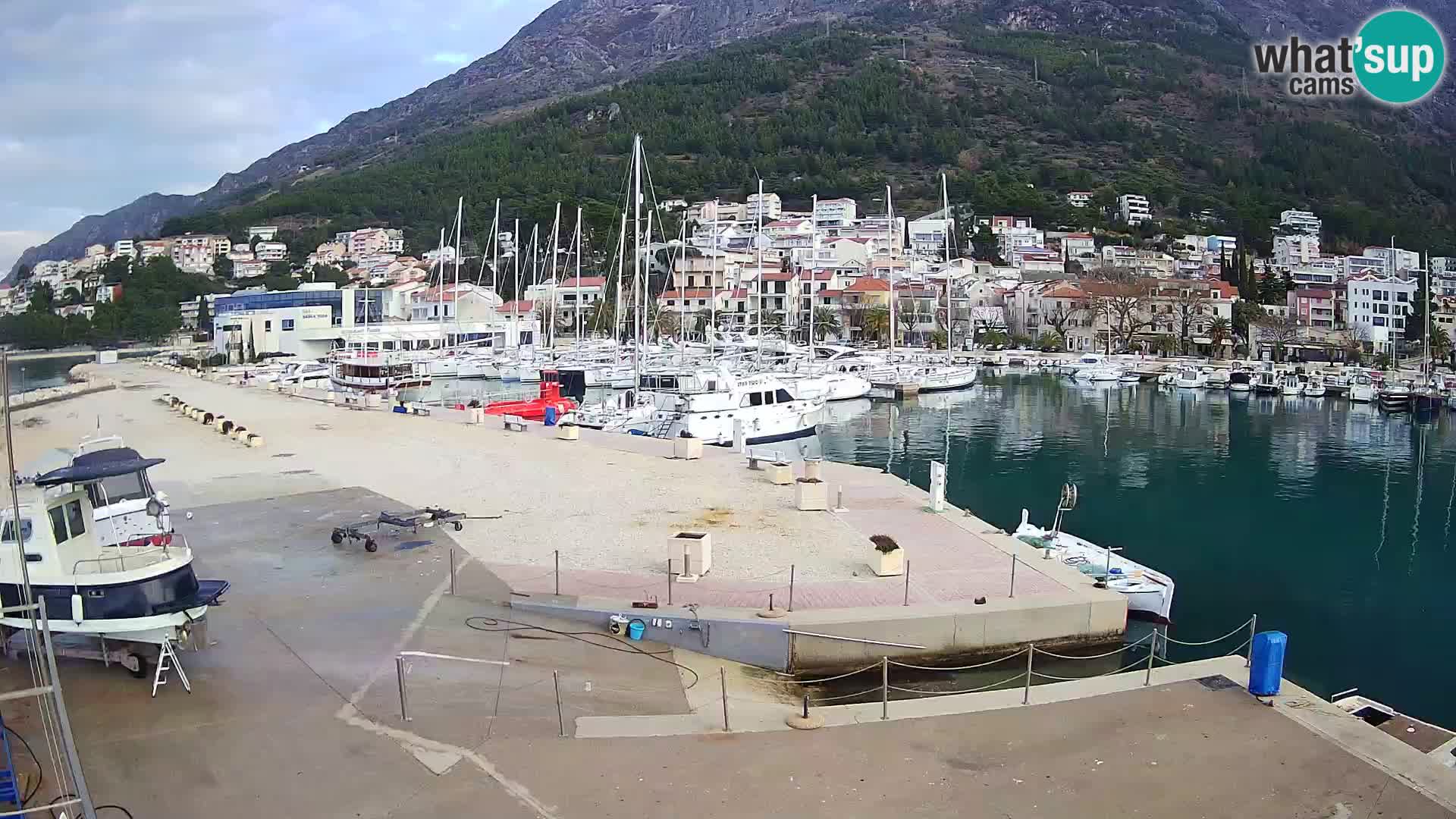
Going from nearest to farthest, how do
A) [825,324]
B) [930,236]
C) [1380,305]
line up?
[825,324]
[1380,305]
[930,236]

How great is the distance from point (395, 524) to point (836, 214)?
137358 millimetres

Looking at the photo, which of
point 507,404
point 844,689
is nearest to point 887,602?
point 844,689

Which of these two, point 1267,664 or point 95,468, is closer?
point 1267,664

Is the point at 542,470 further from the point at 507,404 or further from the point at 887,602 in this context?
the point at 507,404

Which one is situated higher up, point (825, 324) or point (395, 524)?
point (825, 324)

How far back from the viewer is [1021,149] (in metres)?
178

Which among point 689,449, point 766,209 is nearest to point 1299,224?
point 766,209

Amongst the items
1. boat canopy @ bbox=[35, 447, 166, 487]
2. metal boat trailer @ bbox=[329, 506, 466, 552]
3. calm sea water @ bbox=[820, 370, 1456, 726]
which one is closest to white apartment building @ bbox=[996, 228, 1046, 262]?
calm sea water @ bbox=[820, 370, 1456, 726]

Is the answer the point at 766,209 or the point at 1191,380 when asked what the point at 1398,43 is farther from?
the point at 766,209

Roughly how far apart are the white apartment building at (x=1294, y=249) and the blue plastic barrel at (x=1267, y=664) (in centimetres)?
13931

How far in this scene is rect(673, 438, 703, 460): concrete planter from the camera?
2459 cm

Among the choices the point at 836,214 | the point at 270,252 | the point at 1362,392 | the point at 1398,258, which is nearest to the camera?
the point at 1362,392

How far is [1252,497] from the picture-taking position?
30703 mm

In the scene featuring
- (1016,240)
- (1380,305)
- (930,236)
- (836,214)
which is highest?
(836,214)
